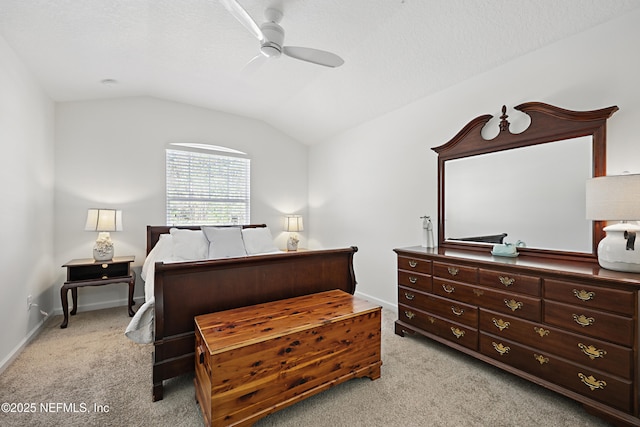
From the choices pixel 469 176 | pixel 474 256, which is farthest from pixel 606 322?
pixel 469 176

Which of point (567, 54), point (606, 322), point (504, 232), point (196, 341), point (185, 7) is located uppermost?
point (185, 7)

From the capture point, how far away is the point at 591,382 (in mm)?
1705

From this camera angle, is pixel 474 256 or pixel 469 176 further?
pixel 469 176

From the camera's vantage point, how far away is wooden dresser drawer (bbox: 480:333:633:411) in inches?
63.4

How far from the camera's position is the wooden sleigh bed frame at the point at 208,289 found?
1908 mm

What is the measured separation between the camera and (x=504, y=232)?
102 inches

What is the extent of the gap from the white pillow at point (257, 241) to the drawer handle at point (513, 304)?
2.99m

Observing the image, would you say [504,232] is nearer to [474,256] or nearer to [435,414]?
[474,256]

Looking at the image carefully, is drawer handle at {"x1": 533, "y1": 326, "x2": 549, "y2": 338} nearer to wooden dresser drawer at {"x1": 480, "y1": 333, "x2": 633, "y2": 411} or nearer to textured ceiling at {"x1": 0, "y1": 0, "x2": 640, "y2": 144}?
wooden dresser drawer at {"x1": 480, "y1": 333, "x2": 633, "y2": 411}

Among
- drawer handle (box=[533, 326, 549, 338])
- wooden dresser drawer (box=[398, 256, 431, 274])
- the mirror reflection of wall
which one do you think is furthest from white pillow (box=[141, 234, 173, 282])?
drawer handle (box=[533, 326, 549, 338])

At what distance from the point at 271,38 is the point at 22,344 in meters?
3.53

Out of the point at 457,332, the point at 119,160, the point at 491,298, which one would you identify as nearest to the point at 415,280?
the point at 457,332

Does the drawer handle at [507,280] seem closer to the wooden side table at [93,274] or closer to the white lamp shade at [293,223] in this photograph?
the white lamp shade at [293,223]

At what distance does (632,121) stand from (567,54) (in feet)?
2.35
